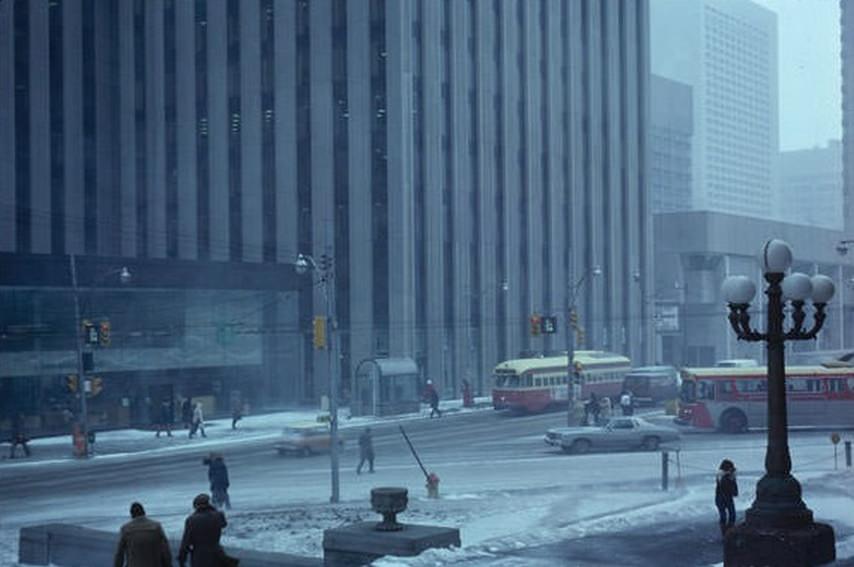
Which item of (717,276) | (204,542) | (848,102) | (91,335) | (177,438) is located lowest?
(177,438)

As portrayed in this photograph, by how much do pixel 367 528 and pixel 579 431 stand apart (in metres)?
17.8

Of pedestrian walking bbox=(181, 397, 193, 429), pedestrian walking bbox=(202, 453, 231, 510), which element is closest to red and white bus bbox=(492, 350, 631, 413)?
pedestrian walking bbox=(181, 397, 193, 429)

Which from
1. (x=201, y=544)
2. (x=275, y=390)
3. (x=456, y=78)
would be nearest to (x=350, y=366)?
(x=275, y=390)

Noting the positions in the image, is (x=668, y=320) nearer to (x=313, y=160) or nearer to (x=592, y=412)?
(x=313, y=160)

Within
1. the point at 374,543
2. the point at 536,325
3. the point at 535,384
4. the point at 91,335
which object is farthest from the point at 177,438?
the point at 374,543

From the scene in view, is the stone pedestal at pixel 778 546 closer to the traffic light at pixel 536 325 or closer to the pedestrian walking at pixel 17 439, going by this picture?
the pedestrian walking at pixel 17 439

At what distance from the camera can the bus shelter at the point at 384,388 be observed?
4347 cm

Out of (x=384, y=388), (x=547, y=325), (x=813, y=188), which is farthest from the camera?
(x=813, y=188)

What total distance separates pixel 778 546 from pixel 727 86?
522 feet

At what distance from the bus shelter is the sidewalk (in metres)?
0.38

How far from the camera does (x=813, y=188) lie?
124500 millimetres

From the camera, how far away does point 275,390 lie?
4903 cm

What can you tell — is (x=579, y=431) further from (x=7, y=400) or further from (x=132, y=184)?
(x=132, y=184)

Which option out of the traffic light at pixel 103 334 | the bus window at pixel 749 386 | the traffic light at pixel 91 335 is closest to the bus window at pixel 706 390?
the bus window at pixel 749 386
